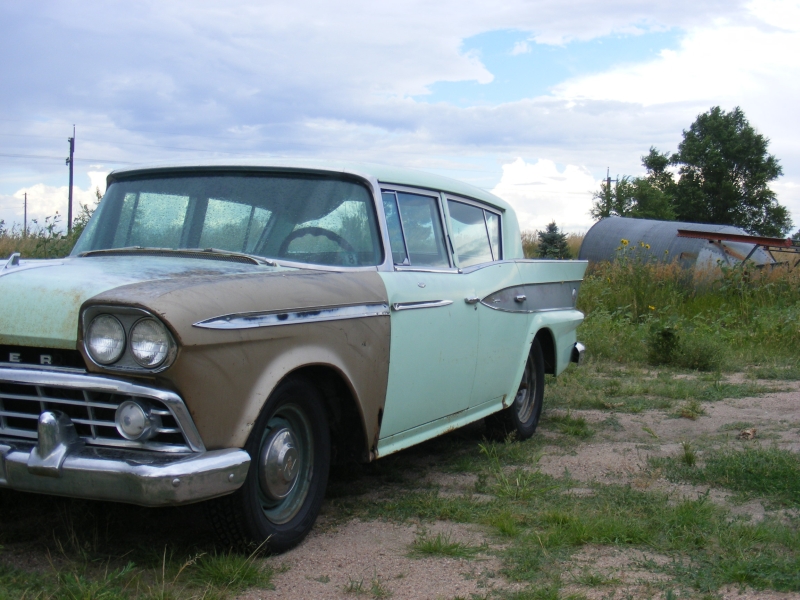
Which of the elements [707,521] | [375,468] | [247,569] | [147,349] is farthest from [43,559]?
[707,521]

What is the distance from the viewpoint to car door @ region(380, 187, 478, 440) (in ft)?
12.6

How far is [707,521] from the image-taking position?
3.61m

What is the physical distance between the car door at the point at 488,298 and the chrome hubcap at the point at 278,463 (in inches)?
62.0

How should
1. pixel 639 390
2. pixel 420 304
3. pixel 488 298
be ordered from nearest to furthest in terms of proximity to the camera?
1. pixel 420 304
2. pixel 488 298
3. pixel 639 390

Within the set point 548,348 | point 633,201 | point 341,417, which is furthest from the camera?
point 633,201

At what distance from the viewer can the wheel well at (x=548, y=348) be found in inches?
230

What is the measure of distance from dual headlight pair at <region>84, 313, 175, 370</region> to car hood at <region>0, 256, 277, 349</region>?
8 cm

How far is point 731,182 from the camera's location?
4706cm

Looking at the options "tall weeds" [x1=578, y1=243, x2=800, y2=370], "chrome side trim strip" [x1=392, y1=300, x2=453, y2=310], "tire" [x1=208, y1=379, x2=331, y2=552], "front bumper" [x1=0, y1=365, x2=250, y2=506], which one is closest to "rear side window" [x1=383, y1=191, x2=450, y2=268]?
"chrome side trim strip" [x1=392, y1=300, x2=453, y2=310]

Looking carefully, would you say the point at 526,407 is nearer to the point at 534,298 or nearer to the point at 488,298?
the point at 534,298

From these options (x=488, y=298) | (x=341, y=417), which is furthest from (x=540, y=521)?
(x=488, y=298)

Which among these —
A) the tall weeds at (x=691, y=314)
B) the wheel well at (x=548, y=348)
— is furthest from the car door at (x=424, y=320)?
the tall weeds at (x=691, y=314)

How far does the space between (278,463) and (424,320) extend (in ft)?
3.76

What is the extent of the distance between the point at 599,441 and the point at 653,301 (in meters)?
7.76
